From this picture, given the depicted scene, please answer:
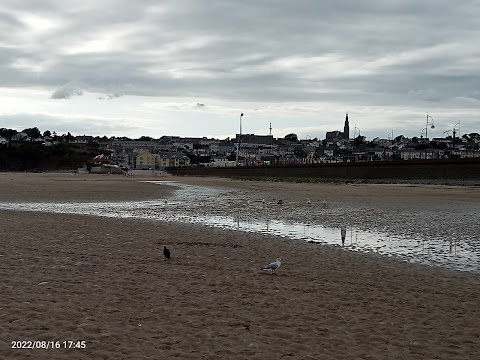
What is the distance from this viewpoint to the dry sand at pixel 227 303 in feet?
18.8

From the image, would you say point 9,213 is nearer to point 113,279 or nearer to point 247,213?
point 247,213

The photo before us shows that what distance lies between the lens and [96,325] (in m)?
6.29

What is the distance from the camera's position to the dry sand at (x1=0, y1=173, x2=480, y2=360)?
573 cm

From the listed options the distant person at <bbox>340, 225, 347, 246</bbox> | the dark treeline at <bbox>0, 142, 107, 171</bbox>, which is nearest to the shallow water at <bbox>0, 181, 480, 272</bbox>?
the distant person at <bbox>340, 225, 347, 246</bbox>

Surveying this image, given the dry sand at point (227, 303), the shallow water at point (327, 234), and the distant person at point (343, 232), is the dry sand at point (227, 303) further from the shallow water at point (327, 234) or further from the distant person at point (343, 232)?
the distant person at point (343, 232)

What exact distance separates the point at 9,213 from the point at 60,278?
13393mm
